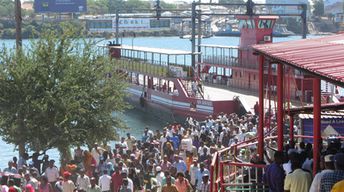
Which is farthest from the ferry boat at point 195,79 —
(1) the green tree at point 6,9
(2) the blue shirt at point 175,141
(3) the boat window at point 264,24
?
(1) the green tree at point 6,9

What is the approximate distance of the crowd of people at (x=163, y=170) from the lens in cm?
1238

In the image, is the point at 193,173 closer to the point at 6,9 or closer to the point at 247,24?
the point at 247,24

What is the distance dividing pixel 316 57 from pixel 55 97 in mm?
14611

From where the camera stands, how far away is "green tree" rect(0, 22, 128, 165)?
26.7 m

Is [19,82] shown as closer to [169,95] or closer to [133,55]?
[169,95]

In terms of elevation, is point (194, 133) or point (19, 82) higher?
point (19, 82)

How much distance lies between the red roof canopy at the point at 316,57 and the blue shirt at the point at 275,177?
1473 mm

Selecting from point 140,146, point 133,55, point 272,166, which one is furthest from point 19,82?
point 133,55

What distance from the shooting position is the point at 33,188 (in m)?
18.7

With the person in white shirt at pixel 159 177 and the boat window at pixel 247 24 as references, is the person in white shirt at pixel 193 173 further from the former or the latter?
the boat window at pixel 247 24

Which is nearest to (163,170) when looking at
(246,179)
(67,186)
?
(67,186)

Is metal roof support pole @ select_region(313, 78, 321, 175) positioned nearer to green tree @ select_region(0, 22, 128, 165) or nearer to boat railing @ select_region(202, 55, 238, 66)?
green tree @ select_region(0, 22, 128, 165)

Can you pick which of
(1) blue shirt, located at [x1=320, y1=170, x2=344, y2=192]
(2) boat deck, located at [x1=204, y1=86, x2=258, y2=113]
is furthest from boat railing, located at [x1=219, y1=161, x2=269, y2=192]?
(2) boat deck, located at [x1=204, y1=86, x2=258, y2=113]

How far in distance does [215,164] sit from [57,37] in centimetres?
1391
